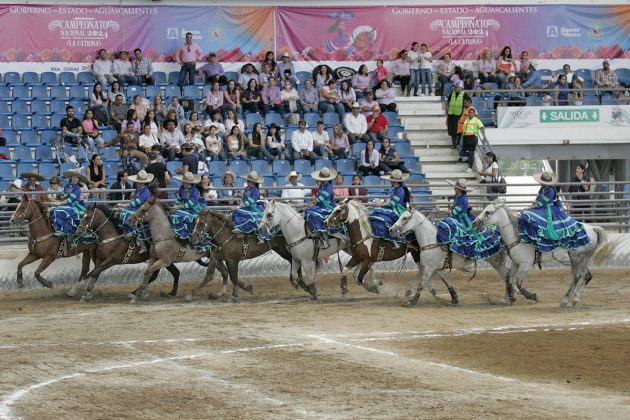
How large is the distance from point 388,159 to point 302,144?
7.32 feet

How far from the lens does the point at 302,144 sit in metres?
29.7

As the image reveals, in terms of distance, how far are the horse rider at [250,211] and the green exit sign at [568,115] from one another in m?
12.8

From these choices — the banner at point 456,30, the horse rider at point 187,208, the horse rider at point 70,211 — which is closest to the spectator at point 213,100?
the banner at point 456,30

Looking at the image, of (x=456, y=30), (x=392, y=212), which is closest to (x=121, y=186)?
(x=392, y=212)

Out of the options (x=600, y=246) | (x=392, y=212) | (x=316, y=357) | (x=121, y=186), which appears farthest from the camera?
(x=121, y=186)

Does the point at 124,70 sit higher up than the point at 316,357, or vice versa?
the point at 124,70

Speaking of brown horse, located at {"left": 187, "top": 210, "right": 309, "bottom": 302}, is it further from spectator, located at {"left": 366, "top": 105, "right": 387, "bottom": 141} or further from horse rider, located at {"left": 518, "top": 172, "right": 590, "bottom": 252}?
spectator, located at {"left": 366, "top": 105, "right": 387, "bottom": 141}

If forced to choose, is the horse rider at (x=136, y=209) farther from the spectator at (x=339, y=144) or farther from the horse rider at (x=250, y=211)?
the spectator at (x=339, y=144)

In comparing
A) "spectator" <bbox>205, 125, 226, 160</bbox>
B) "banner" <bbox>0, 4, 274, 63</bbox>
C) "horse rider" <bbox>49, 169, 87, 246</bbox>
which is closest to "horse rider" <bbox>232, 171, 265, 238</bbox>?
"horse rider" <bbox>49, 169, 87, 246</bbox>

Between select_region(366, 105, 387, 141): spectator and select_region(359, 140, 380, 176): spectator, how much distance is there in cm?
158

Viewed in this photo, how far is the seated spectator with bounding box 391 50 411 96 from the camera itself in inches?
1325

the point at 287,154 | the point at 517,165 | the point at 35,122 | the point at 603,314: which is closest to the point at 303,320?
the point at 603,314

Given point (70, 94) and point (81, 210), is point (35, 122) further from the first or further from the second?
point (81, 210)

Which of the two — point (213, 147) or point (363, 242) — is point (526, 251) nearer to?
point (363, 242)
